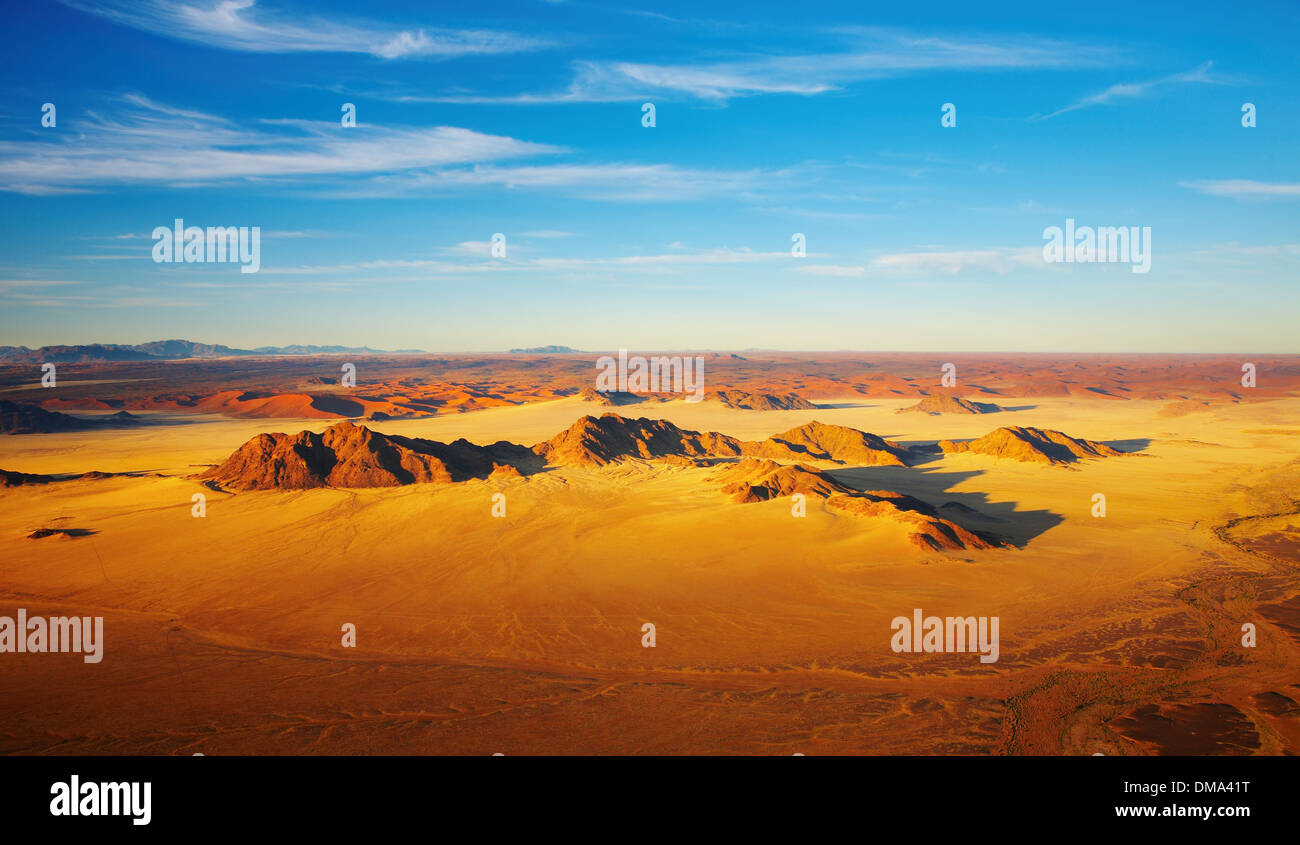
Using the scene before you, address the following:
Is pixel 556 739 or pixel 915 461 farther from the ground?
pixel 915 461

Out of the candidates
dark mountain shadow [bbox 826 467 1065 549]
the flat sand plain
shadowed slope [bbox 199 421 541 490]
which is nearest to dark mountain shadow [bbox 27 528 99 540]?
the flat sand plain

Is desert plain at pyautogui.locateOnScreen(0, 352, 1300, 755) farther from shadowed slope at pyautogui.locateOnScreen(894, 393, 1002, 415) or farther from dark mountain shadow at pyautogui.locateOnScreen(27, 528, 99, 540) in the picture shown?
shadowed slope at pyautogui.locateOnScreen(894, 393, 1002, 415)

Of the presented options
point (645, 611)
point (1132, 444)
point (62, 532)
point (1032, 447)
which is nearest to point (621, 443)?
point (645, 611)

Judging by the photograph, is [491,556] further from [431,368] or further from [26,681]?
[431,368]

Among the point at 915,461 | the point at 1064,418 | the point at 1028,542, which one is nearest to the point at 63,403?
the point at 915,461

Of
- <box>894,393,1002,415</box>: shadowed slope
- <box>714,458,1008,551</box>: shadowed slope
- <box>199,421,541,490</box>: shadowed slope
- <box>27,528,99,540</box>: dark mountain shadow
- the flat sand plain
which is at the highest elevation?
<box>894,393,1002,415</box>: shadowed slope

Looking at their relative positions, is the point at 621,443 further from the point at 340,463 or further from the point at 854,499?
the point at 854,499

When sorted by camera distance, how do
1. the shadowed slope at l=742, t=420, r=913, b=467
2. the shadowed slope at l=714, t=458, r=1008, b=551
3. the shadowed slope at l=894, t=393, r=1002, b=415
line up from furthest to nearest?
the shadowed slope at l=894, t=393, r=1002, b=415
the shadowed slope at l=742, t=420, r=913, b=467
the shadowed slope at l=714, t=458, r=1008, b=551
